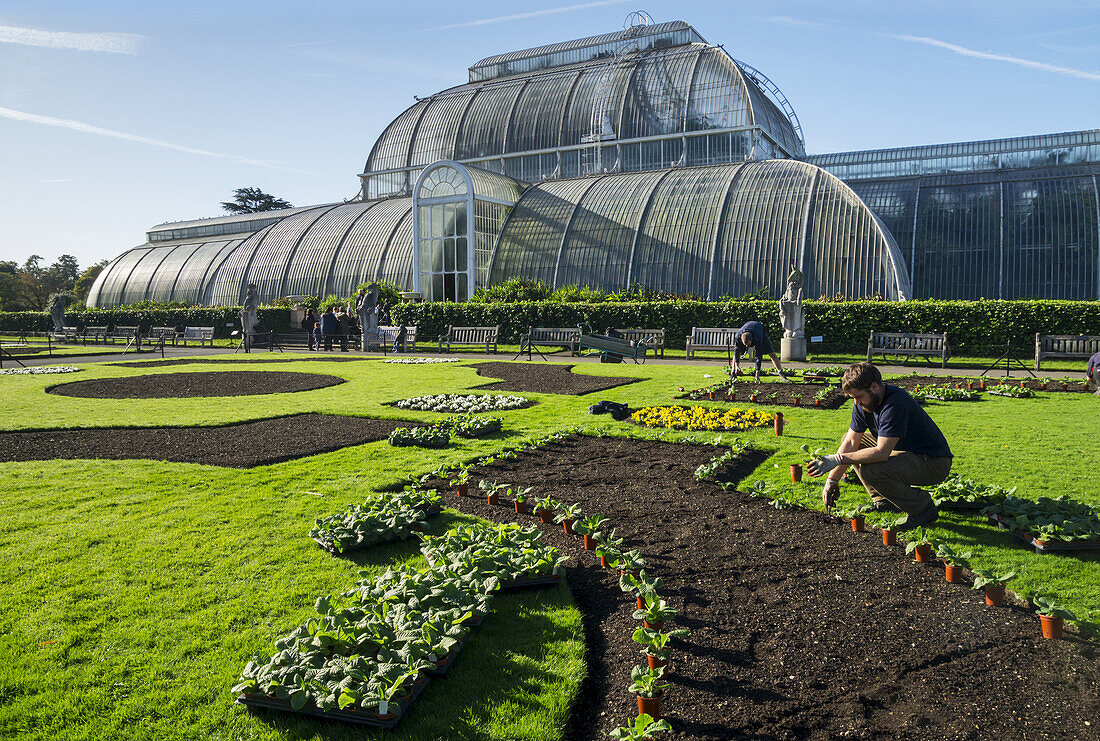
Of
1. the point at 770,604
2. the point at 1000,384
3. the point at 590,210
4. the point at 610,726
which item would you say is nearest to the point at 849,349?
the point at 1000,384

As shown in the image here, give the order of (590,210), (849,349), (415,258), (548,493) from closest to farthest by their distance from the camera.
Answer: (548,493)
(849,349)
(590,210)
(415,258)

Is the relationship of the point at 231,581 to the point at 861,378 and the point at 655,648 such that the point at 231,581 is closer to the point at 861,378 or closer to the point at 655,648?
the point at 655,648

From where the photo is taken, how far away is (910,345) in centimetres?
1997

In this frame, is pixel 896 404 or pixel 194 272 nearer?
pixel 896 404

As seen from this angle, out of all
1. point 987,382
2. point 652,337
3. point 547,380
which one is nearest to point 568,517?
point 547,380

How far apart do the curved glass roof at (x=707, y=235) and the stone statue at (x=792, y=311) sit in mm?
8449

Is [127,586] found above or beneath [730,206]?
beneath

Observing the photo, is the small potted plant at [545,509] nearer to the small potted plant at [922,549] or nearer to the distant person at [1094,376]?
the small potted plant at [922,549]

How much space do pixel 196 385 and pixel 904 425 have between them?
15441 mm

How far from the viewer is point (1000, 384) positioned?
1377cm

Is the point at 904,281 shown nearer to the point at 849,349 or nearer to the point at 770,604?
the point at 849,349

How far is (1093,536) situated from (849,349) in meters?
19.3

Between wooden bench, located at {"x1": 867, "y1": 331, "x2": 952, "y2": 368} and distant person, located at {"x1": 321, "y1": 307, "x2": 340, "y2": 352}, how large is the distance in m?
20.7

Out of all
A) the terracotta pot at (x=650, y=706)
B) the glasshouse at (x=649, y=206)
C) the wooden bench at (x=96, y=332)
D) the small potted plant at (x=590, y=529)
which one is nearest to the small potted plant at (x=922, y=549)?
the small potted plant at (x=590, y=529)
